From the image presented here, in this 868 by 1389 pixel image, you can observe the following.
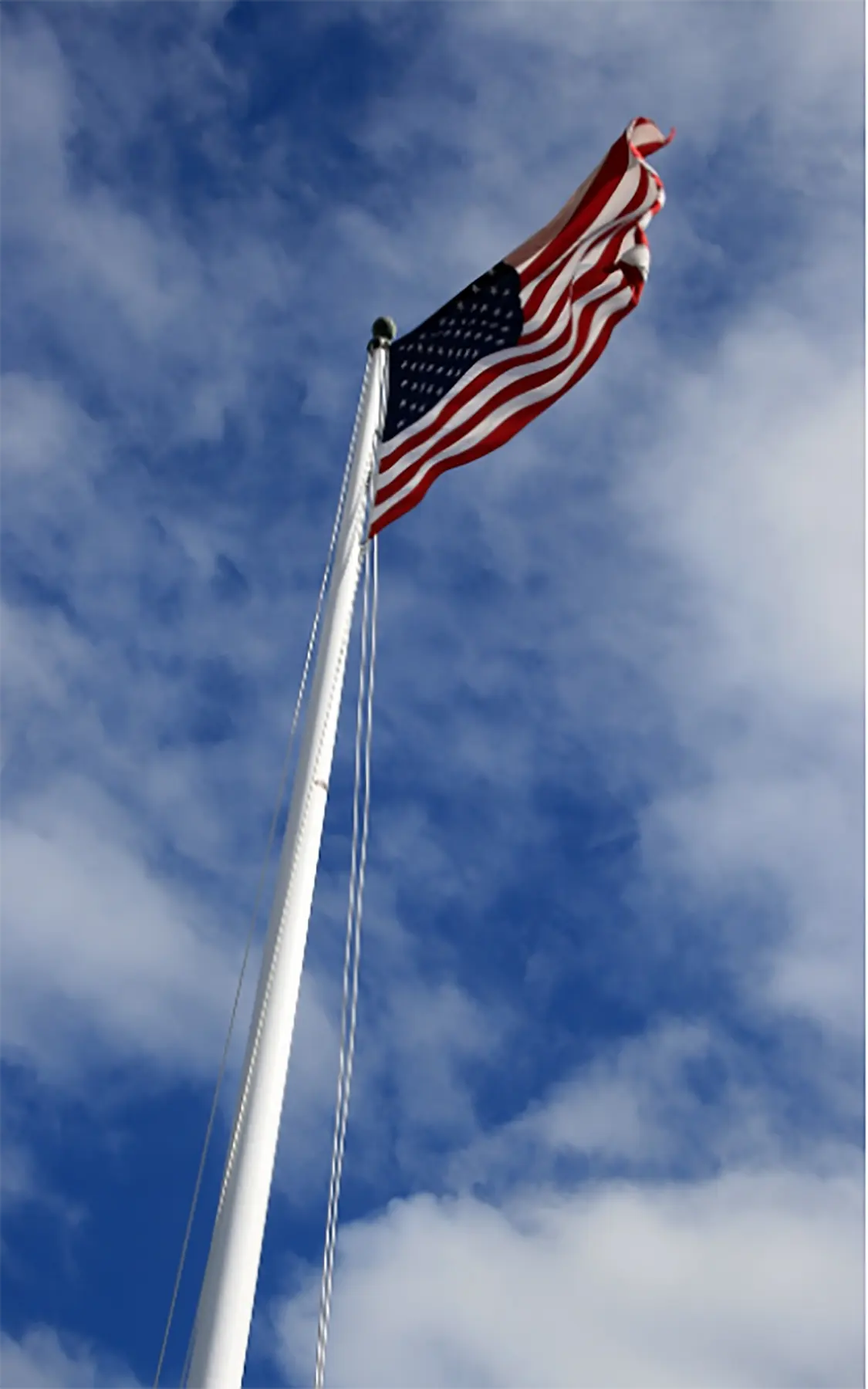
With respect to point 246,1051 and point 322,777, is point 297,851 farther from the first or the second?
point 246,1051

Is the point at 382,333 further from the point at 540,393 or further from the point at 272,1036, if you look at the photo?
the point at 272,1036

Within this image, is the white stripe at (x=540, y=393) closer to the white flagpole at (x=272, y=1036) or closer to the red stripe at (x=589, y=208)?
the red stripe at (x=589, y=208)

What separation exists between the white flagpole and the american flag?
1940 millimetres

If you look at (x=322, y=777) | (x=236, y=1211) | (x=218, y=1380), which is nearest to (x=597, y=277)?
(x=322, y=777)

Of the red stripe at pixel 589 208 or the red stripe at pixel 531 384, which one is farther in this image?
the red stripe at pixel 589 208

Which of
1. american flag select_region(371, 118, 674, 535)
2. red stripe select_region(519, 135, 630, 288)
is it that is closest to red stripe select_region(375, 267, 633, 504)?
american flag select_region(371, 118, 674, 535)

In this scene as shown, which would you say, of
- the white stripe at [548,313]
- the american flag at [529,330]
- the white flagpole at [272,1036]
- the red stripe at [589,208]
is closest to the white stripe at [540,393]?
the american flag at [529,330]

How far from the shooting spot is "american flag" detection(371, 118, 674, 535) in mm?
14789

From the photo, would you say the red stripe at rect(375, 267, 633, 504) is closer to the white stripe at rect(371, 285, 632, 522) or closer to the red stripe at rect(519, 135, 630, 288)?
the white stripe at rect(371, 285, 632, 522)

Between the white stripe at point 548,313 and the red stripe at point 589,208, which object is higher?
the red stripe at point 589,208

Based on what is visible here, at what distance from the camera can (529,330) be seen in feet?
49.9

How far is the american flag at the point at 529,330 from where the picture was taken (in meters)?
14.8

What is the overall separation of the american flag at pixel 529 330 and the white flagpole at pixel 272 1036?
1940 mm

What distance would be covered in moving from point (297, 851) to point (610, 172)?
28.6 ft
